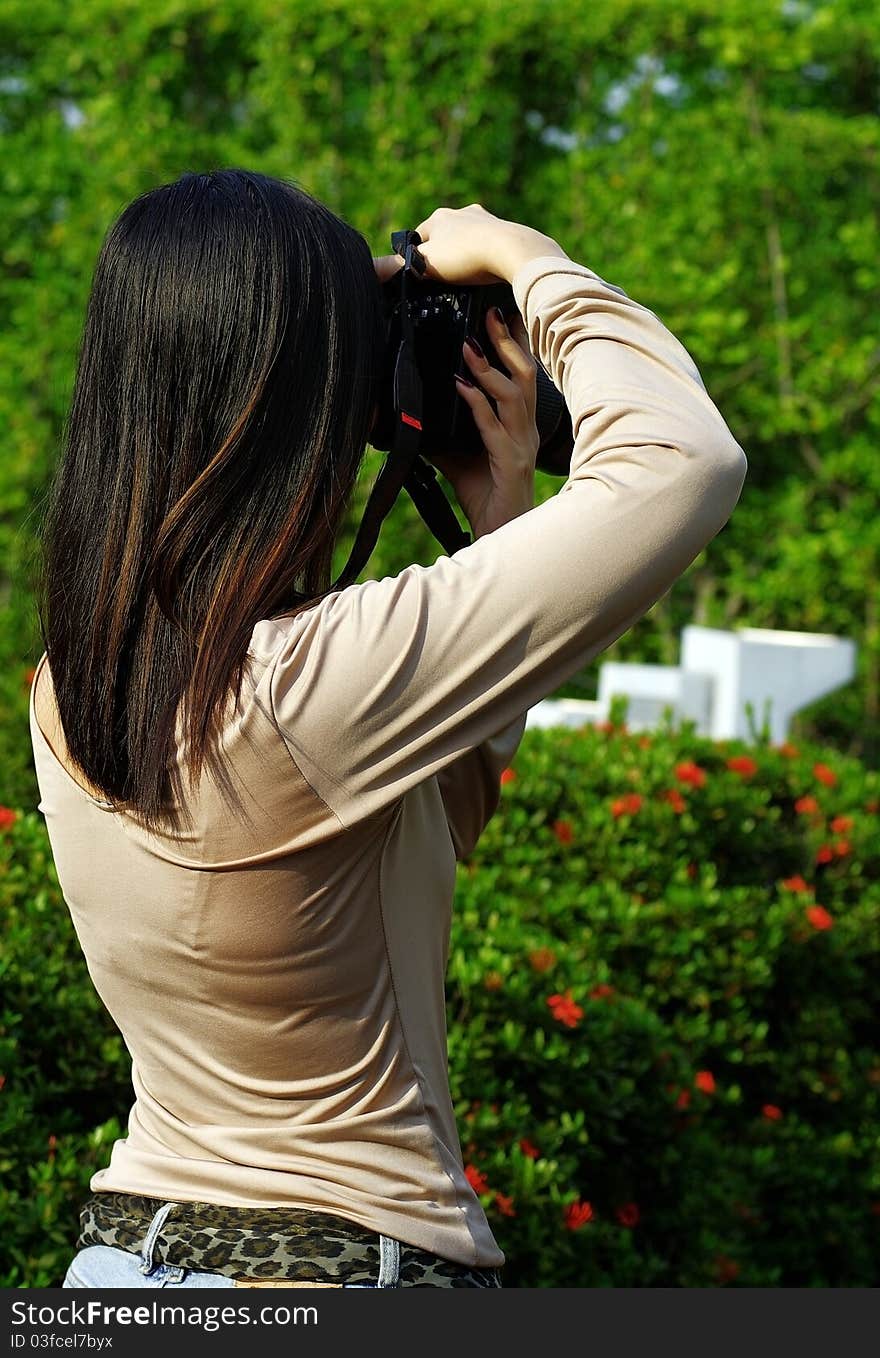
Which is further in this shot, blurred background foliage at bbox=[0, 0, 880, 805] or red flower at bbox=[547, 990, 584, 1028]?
blurred background foliage at bbox=[0, 0, 880, 805]

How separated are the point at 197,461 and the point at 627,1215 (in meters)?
2.24

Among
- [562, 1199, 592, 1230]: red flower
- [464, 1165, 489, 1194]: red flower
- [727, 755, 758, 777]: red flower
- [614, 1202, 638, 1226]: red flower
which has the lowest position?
[614, 1202, 638, 1226]: red flower

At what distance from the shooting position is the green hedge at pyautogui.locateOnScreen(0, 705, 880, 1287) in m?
2.64

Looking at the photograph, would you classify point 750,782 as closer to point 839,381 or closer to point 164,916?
point 164,916

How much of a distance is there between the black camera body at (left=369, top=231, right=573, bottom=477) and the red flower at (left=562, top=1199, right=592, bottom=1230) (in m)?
1.57

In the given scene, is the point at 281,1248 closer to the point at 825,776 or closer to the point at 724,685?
the point at 825,776

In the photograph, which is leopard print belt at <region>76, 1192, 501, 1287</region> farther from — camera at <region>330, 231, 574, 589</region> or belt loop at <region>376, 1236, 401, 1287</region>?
camera at <region>330, 231, 574, 589</region>

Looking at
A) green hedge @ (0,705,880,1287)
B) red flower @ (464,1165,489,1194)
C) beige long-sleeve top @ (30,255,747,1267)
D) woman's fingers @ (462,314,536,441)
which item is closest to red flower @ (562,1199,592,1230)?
green hedge @ (0,705,880,1287)

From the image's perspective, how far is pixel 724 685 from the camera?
20.7 ft

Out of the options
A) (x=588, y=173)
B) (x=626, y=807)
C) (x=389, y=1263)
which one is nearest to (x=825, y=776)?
(x=626, y=807)

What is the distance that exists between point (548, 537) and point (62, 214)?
8.19 m

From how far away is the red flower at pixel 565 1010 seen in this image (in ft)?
9.70

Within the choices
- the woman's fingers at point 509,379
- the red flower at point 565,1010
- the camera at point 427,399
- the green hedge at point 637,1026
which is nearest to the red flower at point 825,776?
the green hedge at point 637,1026

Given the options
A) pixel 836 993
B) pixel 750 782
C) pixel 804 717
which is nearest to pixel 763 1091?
pixel 836 993
